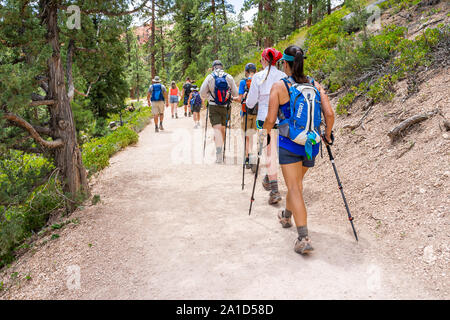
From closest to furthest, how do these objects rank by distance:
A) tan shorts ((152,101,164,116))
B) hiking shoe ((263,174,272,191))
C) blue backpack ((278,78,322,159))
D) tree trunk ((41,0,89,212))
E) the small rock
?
the small rock
blue backpack ((278,78,322,159))
tree trunk ((41,0,89,212))
hiking shoe ((263,174,272,191))
tan shorts ((152,101,164,116))

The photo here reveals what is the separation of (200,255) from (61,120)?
12.7ft

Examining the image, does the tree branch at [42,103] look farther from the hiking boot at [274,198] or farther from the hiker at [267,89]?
the hiking boot at [274,198]

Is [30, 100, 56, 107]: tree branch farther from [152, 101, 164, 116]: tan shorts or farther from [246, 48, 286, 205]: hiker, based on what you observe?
[152, 101, 164, 116]: tan shorts

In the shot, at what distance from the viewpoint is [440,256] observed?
A: 10.7 ft

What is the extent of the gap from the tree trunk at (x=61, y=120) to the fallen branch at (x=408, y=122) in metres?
5.75

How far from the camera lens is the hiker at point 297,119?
3.65 meters

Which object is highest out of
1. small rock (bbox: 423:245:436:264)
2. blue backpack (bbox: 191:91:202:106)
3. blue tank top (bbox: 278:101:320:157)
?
blue backpack (bbox: 191:91:202:106)

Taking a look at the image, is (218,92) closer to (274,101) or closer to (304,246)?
(274,101)

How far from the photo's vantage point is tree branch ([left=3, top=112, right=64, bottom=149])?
4.84 meters

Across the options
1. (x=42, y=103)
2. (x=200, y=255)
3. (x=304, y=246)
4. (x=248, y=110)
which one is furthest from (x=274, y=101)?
(x=42, y=103)

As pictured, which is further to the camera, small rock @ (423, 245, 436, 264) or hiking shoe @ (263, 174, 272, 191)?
hiking shoe @ (263, 174, 272, 191)

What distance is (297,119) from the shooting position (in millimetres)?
3650

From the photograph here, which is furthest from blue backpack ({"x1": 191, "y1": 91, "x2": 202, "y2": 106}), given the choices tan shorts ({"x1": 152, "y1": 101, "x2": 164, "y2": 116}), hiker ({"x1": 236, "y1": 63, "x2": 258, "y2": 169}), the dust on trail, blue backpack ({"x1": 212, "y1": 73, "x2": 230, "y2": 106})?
the dust on trail

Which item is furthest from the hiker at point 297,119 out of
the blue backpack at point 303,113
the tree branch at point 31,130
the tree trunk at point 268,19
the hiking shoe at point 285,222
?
the tree trunk at point 268,19
